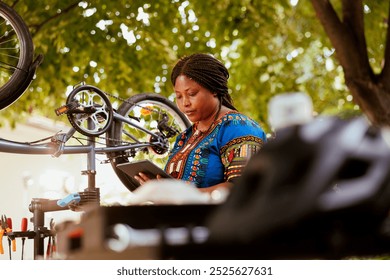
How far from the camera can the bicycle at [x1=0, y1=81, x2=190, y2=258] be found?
6.06ft

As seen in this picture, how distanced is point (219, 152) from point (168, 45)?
286 centimetres

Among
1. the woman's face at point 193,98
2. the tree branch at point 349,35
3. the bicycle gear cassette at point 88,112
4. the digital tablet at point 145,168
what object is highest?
the tree branch at point 349,35

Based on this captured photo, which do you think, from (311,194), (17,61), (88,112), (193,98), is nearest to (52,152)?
(88,112)

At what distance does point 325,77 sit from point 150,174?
4.08 metres

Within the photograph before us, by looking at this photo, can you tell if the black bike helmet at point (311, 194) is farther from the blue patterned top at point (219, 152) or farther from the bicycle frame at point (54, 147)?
the bicycle frame at point (54, 147)

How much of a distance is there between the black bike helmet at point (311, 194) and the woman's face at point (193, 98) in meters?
1.02

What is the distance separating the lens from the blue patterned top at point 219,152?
5.33 ft

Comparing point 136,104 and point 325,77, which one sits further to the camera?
point 325,77

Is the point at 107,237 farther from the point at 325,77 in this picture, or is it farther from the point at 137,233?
the point at 325,77

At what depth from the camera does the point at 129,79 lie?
4.25m

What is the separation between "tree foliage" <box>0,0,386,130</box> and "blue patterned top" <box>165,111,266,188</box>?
2.12 metres

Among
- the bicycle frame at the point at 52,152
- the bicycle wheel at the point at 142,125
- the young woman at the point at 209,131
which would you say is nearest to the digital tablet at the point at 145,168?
the young woman at the point at 209,131

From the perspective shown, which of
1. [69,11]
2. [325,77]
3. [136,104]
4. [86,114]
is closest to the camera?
[86,114]

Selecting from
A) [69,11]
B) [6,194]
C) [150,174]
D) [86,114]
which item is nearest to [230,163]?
[150,174]
